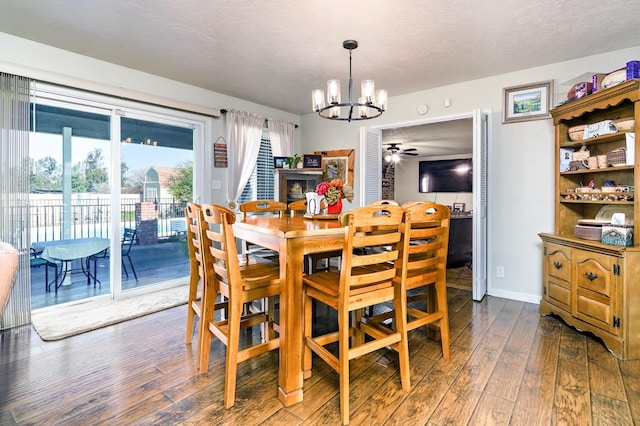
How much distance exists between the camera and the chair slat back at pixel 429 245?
73.4 inches

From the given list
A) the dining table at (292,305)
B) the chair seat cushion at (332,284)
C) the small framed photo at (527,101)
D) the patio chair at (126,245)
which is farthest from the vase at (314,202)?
the small framed photo at (527,101)

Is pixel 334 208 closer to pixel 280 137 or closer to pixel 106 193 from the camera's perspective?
pixel 106 193

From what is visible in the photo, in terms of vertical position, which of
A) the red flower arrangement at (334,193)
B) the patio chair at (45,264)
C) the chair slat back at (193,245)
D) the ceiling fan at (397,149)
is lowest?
the patio chair at (45,264)

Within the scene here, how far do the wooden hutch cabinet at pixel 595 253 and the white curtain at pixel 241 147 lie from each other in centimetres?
340

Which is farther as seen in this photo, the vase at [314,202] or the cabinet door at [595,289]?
the vase at [314,202]

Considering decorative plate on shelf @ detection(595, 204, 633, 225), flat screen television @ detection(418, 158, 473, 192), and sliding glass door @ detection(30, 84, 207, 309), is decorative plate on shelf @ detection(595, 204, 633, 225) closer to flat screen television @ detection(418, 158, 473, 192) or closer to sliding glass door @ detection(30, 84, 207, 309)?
sliding glass door @ detection(30, 84, 207, 309)

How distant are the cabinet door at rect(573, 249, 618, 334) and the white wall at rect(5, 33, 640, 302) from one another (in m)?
0.80

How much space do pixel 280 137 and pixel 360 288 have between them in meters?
3.55

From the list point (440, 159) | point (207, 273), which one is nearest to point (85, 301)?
point (207, 273)

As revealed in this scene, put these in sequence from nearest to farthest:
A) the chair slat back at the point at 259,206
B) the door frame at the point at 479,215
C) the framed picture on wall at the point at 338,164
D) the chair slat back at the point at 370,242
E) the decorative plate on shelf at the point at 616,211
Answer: the chair slat back at the point at 370,242 → the decorative plate on shelf at the point at 616,211 → the chair slat back at the point at 259,206 → the door frame at the point at 479,215 → the framed picture on wall at the point at 338,164

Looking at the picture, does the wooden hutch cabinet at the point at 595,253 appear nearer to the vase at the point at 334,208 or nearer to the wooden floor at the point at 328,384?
the wooden floor at the point at 328,384

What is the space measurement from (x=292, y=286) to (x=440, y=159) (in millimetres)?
7752

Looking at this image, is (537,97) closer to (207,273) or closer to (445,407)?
(445,407)

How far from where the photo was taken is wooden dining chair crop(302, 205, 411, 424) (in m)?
1.55
